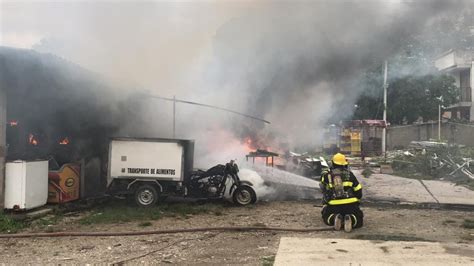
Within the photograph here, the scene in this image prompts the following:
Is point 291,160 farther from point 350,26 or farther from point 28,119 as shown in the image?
point 28,119

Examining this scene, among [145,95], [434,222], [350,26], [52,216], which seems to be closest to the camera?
[434,222]

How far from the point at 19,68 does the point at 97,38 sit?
3.16 meters

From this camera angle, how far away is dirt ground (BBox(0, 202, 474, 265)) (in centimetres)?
645

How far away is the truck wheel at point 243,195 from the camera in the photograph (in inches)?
Result: 429

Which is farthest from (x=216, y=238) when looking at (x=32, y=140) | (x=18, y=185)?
(x=32, y=140)

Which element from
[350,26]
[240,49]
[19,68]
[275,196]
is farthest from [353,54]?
[19,68]

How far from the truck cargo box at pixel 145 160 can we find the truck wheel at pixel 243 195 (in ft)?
4.36

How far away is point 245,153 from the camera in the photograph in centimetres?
1366

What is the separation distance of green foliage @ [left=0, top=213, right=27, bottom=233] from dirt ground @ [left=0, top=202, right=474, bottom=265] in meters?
0.64

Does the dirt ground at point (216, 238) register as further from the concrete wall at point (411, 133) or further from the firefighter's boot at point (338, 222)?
the concrete wall at point (411, 133)

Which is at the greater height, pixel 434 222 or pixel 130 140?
pixel 130 140

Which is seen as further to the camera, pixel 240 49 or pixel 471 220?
pixel 240 49

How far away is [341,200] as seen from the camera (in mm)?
8219

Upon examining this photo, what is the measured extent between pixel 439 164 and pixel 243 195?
34.3ft
